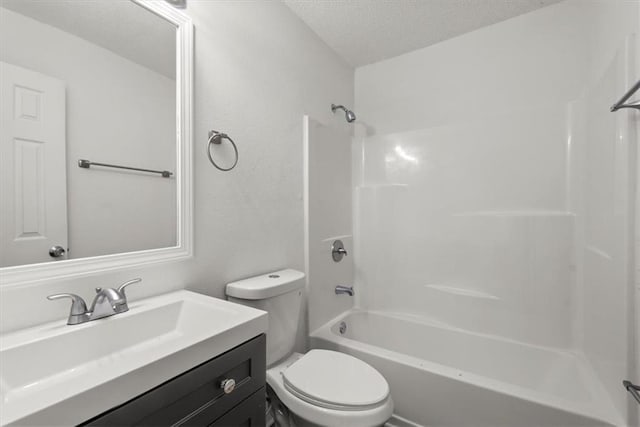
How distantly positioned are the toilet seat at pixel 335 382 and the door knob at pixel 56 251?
0.96 m

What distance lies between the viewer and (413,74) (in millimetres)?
2260

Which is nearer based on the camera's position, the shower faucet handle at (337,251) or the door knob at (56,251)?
the door knob at (56,251)

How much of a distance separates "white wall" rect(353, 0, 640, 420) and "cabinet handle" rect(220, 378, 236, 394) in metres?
1.49

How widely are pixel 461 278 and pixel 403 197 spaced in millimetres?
702

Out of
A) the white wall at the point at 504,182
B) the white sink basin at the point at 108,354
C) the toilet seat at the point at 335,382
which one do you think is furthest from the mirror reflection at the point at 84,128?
the white wall at the point at 504,182

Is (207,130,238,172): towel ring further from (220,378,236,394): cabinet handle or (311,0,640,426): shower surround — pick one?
(311,0,640,426): shower surround

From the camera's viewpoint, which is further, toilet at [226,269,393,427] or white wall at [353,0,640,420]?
white wall at [353,0,640,420]

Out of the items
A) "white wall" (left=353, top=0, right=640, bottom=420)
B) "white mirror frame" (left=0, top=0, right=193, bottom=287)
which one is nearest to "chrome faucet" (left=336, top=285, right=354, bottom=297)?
"white wall" (left=353, top=0, right=640, bottom=420)

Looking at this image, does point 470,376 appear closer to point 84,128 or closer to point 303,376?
point 303,376

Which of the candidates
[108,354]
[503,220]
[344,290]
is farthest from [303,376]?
[503,220]

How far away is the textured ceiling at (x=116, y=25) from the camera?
91 cm

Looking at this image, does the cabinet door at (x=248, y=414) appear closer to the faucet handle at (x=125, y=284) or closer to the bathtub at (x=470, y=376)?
the faucet handle at (x=125, y=284)

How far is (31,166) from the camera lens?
33.9 inches

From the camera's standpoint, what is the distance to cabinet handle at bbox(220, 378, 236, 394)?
2.61 ft
